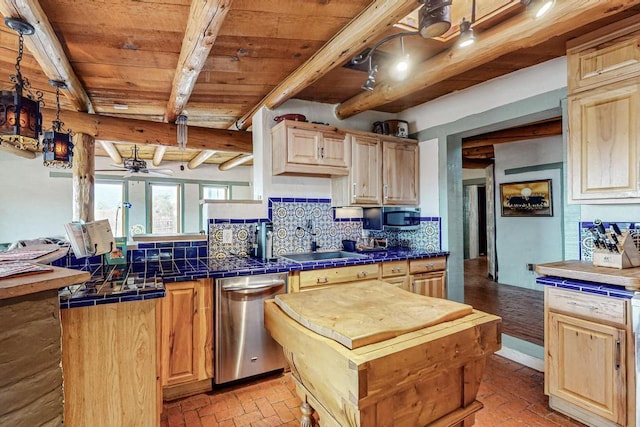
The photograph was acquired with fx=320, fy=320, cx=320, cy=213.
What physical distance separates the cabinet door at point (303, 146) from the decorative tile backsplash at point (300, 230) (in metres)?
0.51

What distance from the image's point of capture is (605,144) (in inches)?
86.3

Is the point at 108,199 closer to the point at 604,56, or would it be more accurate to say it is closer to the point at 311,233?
the point at 311,233

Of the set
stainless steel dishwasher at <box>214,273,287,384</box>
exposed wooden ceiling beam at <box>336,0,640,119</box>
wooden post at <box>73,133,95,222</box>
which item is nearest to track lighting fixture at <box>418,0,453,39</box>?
exposed wooden ceiling beam at <box>336,0,640,119</box>

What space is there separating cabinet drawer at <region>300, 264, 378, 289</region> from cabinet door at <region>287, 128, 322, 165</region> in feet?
3.56

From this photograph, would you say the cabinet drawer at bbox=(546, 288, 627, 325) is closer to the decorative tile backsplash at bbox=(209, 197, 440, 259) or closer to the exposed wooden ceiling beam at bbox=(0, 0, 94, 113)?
the decorative tile backsplash at bbox=(209, 197, 440, 259)

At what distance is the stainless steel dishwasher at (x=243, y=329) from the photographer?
246 centimetres

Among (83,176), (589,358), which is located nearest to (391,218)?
(589,358)

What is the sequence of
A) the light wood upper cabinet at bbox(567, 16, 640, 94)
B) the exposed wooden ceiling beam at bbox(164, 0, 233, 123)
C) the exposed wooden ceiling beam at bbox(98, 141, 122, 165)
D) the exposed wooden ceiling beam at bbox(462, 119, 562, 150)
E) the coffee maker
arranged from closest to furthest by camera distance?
the exposed wooden ceiling beam at bbox(164, 0, 233, 123) < the light wood upper cabinet at bbox(567, 16, 640, 94) < the coffee maker < the exposed wooden ceiling beam at bbox(462, 119, 562, 150) < the exposed wooden ceiling beam at bbox(98, 141, 122, 165)

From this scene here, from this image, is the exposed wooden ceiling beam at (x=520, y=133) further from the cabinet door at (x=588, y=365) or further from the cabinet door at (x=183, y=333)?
the cabinet door at (x=183, y=333)

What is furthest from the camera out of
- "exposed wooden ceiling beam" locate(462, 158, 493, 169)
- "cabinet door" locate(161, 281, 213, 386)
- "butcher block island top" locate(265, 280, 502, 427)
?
"exposed wooden ceiling beam" locate(462, 158, 493, 169)

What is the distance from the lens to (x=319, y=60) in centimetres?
248

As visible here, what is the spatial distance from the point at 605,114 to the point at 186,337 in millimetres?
3349

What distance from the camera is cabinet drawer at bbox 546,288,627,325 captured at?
72.9 inches

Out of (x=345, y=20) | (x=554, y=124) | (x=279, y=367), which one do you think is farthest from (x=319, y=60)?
(x=554, y=124)
